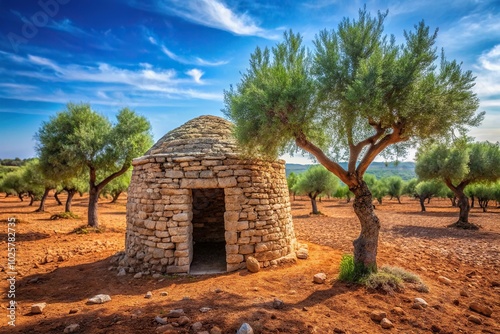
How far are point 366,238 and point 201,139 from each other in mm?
5522

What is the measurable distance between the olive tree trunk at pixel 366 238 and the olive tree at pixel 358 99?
2 centimetres

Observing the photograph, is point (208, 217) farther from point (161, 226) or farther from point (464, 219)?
point (464, 219)

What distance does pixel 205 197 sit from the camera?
11.5 m

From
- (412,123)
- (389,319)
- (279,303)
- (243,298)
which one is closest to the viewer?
(389,319)

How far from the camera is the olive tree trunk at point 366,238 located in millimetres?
6078

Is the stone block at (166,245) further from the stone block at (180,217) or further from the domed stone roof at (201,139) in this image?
the domed stone roof at (201,139)

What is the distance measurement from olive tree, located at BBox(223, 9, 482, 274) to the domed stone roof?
1.35 m

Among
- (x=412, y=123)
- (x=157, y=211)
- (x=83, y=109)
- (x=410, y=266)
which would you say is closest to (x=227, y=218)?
(x=157, y=211)

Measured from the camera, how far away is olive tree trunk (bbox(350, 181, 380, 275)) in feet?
19.9

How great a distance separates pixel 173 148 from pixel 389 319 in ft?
22.8

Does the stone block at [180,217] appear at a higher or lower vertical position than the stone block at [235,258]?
higher

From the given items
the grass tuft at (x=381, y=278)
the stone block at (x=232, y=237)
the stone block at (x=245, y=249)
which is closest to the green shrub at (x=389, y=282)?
the grass tuft at (x=381, y=278)

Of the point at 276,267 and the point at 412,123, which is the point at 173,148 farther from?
the point at 412,123

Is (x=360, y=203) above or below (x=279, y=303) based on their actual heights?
above
